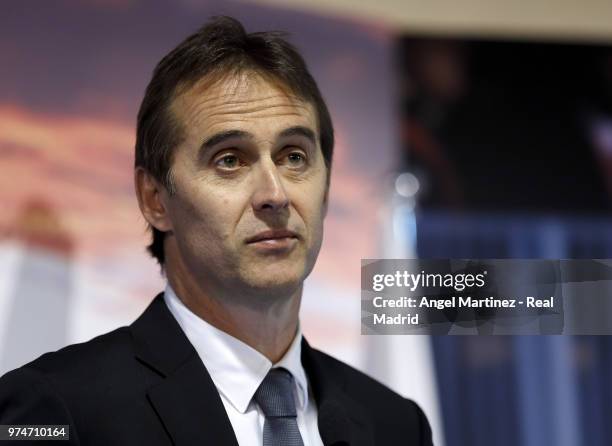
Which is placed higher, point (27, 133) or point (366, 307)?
point (27, 133)

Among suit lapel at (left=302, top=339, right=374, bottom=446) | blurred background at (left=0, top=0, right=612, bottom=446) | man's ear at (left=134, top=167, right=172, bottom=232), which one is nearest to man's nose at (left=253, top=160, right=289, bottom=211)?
man's ear at (left=134, top=167, right=172, bottom=232)

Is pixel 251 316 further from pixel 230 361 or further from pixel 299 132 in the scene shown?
pixel 299 132

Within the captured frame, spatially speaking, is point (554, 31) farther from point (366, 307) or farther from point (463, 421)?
point (366, 307)

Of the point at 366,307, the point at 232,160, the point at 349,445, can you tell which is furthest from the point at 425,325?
the point at 232,160

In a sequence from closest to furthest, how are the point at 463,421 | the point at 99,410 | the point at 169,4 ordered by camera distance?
the point at 99,410, the point at 169,4, the point at 463,421

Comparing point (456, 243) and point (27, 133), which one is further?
point (456, 243)

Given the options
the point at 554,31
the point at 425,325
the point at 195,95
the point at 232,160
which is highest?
the point at 554,31

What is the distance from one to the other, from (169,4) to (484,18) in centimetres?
128

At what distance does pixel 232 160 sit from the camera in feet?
4.68

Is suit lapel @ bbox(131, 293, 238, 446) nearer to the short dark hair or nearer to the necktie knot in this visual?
the necktie knot

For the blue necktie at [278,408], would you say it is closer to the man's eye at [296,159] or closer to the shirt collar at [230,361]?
the shirt collar at [230,361]

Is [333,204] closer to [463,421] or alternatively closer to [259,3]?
[259,3]

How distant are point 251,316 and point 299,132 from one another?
306mm

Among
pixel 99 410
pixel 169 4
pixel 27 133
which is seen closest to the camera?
pixel 99 410
